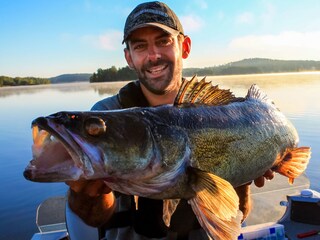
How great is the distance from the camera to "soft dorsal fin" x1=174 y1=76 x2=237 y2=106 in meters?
3.15

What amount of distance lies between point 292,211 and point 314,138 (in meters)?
13.1

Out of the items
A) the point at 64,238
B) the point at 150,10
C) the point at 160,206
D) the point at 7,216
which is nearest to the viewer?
the point at 160,206

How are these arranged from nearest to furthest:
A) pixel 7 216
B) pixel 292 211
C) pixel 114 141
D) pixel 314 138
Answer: pixel 114 141 < pixel 292 211 < pixel 7 216 < pixel 314 138

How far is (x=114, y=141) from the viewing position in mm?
2461

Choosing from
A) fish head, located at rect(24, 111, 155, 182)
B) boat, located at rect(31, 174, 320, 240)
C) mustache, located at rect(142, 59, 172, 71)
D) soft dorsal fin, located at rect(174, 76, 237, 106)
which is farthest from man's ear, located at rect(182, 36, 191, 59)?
fish head, located at rect(24, 111, 155, 182)

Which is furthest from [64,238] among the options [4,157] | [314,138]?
[314,138]

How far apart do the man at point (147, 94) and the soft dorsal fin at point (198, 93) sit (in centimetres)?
111

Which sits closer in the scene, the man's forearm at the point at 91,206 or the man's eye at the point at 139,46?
the man's forearm at the point at 91,206

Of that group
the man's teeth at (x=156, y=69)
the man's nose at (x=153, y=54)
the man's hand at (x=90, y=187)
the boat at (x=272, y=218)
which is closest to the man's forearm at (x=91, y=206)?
the man's hand at (x=90, y=187)

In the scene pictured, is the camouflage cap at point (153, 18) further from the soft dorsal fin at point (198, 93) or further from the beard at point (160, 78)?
the soft dorsal fin at point (198, 93)

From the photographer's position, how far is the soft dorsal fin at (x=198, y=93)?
10.3 ft

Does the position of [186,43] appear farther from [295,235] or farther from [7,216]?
[7,216]

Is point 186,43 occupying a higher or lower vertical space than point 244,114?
higher

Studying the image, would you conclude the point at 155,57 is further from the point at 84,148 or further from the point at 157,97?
the point at 84,148
